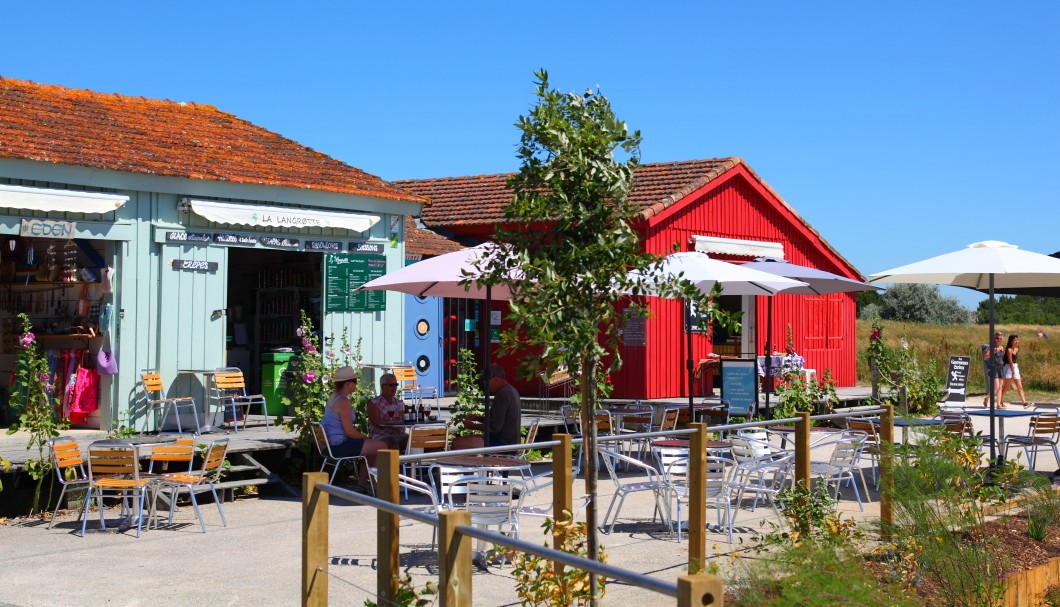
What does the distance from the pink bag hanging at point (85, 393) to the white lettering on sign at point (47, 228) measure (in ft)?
5.08

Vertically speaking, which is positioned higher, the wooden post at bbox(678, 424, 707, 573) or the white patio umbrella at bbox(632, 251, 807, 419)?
the white patio umbrella at bbox(632, 251, 807, 419)

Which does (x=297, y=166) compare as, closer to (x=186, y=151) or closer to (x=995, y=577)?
(x=186, y=151)

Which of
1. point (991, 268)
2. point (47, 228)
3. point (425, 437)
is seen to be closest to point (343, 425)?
point (425, 437)

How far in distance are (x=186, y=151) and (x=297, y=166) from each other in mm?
1447

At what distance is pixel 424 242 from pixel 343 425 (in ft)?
27.2

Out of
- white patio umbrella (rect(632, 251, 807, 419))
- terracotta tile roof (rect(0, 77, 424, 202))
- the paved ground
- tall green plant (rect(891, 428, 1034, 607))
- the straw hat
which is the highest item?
terracotta tile roof (rect(0, 77, 424, 202))

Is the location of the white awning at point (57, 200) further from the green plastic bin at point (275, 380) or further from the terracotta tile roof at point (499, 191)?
the terracotta tile roof at point (499, 191)

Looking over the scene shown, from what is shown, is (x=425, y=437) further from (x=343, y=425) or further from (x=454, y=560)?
(x=454, y=560)

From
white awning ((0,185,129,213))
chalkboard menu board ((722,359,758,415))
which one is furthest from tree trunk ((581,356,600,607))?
chalkboard menu board ((722,359,758,415))

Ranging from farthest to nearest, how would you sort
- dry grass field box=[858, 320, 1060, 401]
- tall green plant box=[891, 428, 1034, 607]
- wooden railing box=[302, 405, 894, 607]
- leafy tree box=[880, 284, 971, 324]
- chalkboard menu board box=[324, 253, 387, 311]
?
leafy tree box=[880, 284, 971, 324] → dry grass field box=[858, 320, 1060, 401] → chalkboard menu board box=[324, 253, 387, 311] → tall green plant box=[891, 428, 1034, 607] → wooden railing box=[302, 405, 894, 607]

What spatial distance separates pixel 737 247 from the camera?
65.4 feet

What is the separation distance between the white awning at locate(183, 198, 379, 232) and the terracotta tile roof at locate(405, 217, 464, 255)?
10.8 ft

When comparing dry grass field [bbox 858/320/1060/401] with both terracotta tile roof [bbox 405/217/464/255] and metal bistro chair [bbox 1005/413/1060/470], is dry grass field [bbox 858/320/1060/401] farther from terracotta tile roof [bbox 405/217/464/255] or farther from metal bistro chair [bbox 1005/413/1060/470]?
metal bistro chair [bbox 1005/413/1060/470]

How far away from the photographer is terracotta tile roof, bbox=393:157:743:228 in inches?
739
